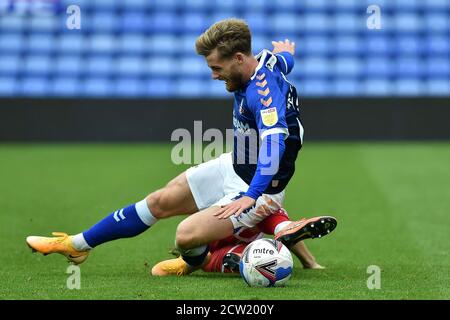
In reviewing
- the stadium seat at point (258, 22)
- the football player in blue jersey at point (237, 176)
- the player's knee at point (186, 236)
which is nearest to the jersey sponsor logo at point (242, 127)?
the football player in blue jersey at point (237, 176)

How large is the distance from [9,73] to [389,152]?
7.50m

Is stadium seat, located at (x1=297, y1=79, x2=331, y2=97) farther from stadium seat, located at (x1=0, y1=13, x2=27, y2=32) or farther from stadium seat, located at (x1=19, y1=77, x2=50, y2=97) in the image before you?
stadium seat, located at (x1=0, y1=13, x2=27, y2=32)

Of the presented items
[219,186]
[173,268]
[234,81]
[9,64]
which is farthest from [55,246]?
[9,64]

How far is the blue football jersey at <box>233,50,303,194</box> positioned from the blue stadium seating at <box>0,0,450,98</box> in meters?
11.9

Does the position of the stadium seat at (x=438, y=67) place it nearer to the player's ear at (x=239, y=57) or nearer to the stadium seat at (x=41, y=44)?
the stadium seat at (x=41, y=44)

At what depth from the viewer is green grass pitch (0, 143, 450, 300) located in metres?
5.47

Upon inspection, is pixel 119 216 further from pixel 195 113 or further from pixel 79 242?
pixel 195 113

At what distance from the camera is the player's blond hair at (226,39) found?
18.7ft

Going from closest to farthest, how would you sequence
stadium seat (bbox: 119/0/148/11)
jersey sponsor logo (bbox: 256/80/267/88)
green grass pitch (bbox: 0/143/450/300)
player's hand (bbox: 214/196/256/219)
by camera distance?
player's hand (bbox: 214/196/256/219)
green grass pitch (bbox: 0/143/450/300)
jersey sponsor logo (bbox: 256/80/267/88)
stadium seat (bbox: 119/0/148/11)

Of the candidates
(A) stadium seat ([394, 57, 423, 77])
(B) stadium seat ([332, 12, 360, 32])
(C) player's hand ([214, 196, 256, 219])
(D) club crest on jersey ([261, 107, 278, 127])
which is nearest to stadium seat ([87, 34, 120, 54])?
(B) stadium seat ([332, 12, 360, 32])

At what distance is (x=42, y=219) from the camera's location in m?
8.59

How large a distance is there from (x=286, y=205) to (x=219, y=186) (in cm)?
352

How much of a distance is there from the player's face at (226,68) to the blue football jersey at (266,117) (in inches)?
3.3

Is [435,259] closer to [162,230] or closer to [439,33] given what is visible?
[162,230]
